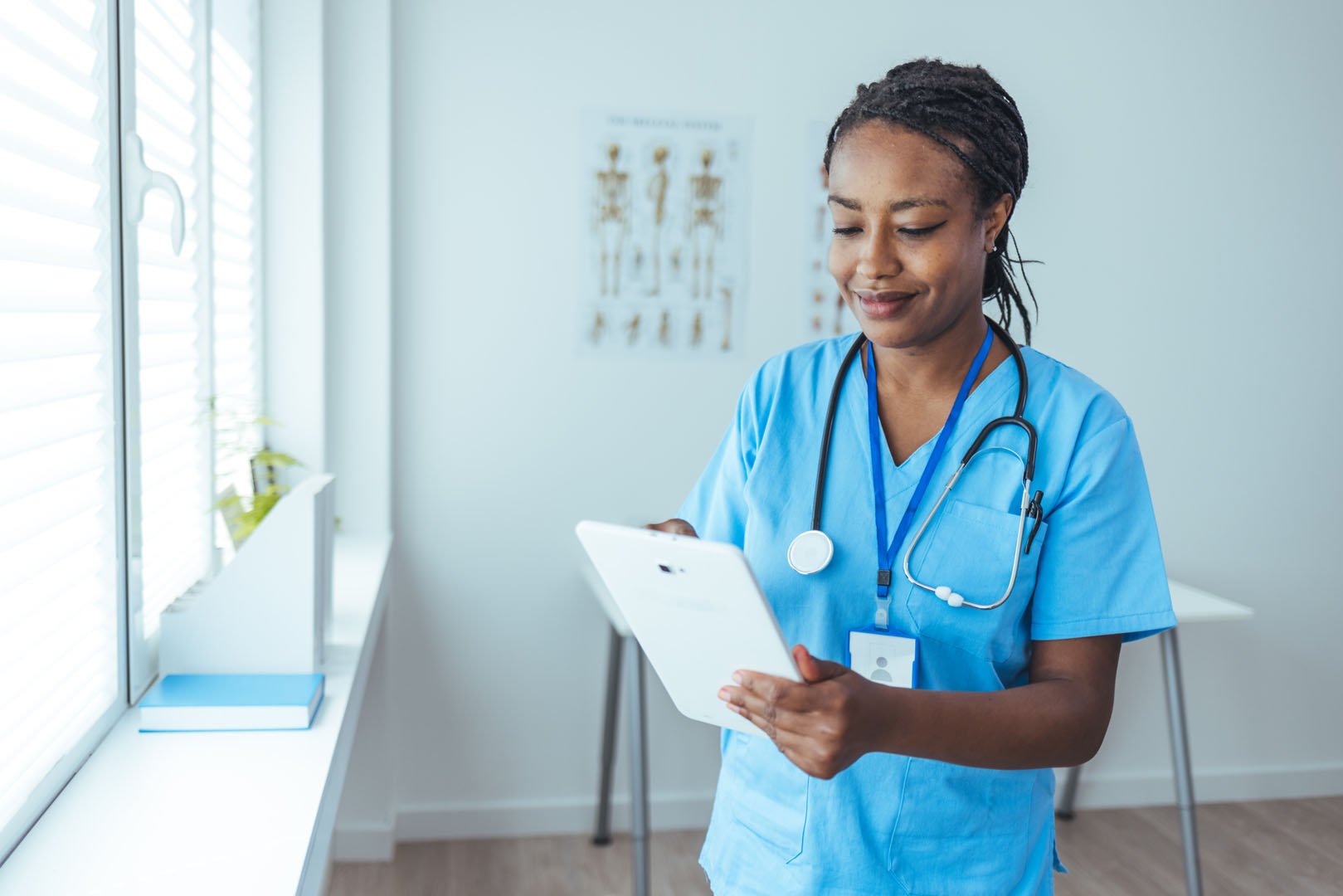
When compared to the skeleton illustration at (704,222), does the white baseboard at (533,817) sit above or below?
below

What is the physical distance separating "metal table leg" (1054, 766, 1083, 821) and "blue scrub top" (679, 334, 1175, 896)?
6.11ft

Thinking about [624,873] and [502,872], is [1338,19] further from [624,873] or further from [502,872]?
[502,872]

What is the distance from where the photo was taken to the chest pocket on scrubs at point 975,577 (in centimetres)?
106

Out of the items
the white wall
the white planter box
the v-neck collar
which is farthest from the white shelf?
the white planter box

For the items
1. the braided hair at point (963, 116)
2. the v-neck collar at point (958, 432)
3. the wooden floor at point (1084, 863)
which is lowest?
the wooden floor at point (1084, 863)

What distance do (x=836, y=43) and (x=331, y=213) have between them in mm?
1227

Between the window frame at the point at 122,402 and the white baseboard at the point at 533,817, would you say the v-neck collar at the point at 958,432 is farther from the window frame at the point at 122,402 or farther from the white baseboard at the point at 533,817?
the white baseboard at the point at 533,817

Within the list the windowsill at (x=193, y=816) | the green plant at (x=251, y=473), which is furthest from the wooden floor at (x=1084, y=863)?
the windowsill at (x=193, y=816)

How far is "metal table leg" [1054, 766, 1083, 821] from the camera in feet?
9.50

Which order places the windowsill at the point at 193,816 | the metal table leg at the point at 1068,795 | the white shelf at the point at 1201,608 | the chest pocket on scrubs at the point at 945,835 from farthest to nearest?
the metal table leg at the point at 1068,795, the white shelf at the point at 1201,608, the chest pocket on scrubs at the point at 945,835, the windowsill at the point at 193,816

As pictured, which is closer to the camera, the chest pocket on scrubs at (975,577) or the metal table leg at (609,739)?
the chest pocket on scrubs at (975,577)

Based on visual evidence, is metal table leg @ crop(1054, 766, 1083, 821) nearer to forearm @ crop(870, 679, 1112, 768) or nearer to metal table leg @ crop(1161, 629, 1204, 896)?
metal table leg @ crop(1161, 629, 1204, 896)

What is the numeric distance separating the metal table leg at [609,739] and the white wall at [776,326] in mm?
81

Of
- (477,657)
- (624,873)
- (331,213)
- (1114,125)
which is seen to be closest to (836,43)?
(1114,125)
